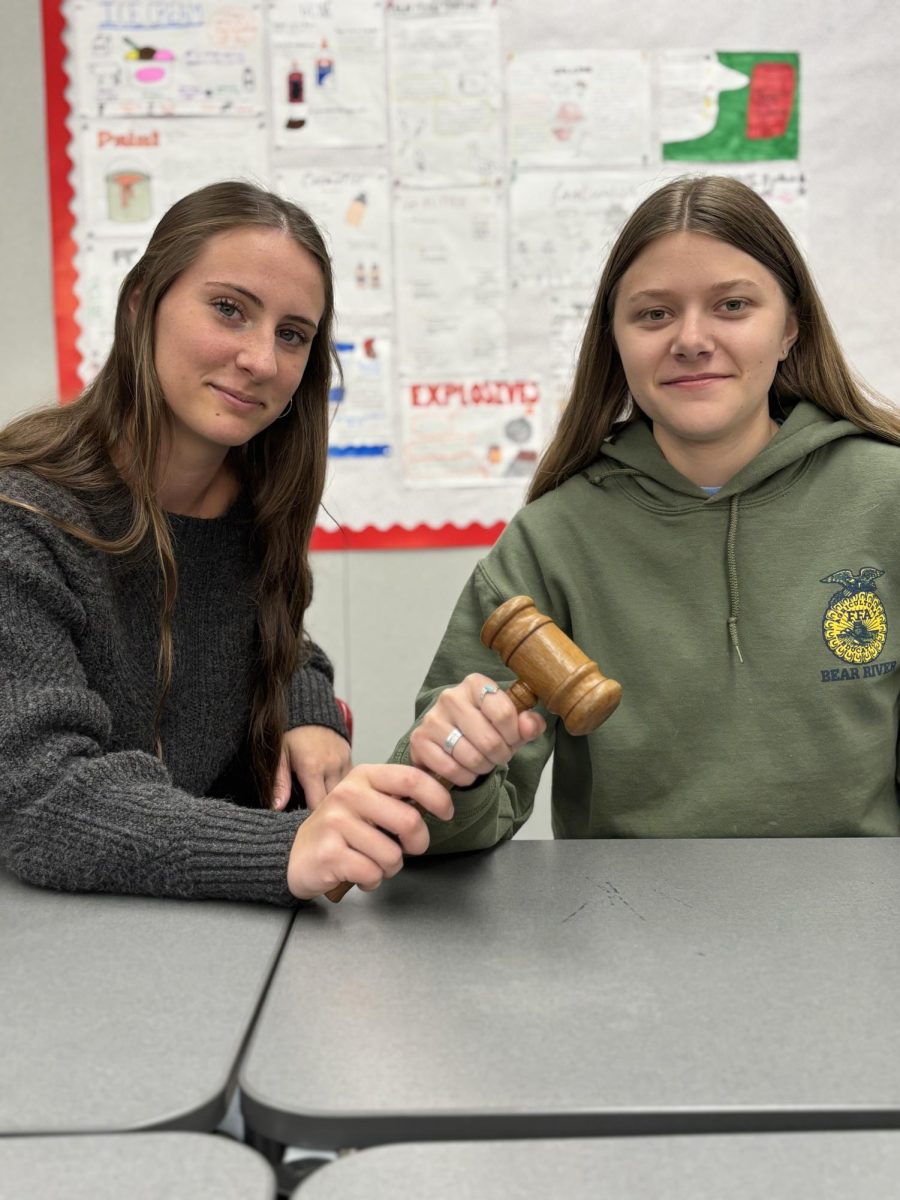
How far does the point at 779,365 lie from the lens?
169 centimetres

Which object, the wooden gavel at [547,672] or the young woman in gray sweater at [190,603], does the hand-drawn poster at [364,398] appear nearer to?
the young woman in gray sweater at [190,603]

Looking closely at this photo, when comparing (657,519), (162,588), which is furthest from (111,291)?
(657,519)

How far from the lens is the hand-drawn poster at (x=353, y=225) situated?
9.32 feet

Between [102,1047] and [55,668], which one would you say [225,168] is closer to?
[55,668]

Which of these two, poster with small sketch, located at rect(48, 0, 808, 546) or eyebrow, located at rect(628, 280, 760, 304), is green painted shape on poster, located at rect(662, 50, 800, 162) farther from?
eyebrow, located at rect(628, 280, 760, 304)

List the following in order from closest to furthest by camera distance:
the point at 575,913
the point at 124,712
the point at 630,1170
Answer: the point at 630,1170 → the point at 575,913 → the point at 124,712

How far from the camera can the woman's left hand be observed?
5.26 feet

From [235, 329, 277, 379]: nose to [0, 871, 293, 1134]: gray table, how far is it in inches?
28.4

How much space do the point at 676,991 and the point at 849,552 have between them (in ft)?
2.87

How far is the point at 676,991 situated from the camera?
2.78 ft

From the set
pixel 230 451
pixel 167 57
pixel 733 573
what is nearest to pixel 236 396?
pixel 230 451

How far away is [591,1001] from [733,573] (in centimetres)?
84

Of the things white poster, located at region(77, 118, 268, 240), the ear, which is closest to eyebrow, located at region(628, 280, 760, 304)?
the ear

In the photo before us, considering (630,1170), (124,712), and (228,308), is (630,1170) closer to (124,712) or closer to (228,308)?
(124,712)
